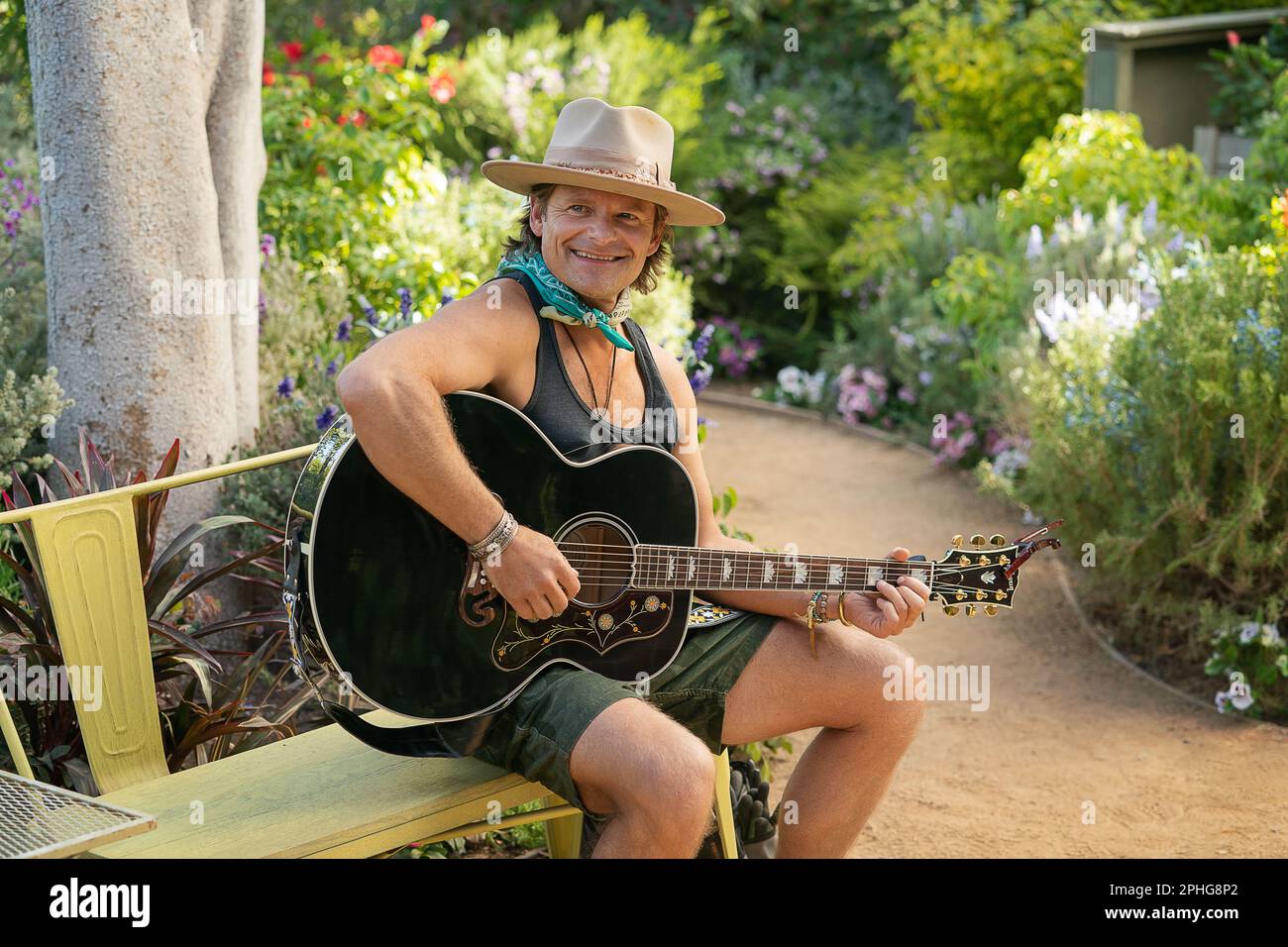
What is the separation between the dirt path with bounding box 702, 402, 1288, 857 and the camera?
347 cm

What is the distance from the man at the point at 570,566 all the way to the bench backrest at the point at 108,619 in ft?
1.67

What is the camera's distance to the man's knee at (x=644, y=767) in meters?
2.36

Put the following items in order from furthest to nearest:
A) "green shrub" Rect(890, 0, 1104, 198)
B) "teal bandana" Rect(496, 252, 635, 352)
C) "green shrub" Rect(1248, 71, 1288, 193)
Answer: "green shrub" Rect(890, 0, 1104, 198)
"green shrub" Rect(1248, 71, 1288, 193)
"teal bandana" Rect(496, 252, 635, 352)

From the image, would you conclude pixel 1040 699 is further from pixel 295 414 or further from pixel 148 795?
pixel 148 795

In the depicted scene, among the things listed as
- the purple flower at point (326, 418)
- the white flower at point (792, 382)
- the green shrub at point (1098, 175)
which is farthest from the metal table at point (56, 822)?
the white flower at point (792, 382)

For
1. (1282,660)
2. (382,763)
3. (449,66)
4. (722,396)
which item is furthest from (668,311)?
(382,763)

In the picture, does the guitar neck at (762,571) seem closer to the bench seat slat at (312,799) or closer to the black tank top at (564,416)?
the black tank top at (564,416)

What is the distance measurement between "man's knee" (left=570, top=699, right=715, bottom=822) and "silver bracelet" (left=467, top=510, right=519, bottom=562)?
13.3 inches

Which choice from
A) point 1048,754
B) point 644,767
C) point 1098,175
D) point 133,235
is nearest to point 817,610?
point 644,767

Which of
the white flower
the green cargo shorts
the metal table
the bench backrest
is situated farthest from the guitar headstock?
the white flower

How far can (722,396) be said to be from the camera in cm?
821

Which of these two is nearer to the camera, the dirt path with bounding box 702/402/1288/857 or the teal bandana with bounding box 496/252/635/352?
the teal bandana with bounding box 496/252/635/352

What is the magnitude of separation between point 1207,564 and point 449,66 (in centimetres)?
544

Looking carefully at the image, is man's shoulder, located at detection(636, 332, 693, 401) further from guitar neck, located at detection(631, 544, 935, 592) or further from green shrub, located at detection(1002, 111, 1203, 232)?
green shrub, located at detection(1002, 111, 1203, 232)
